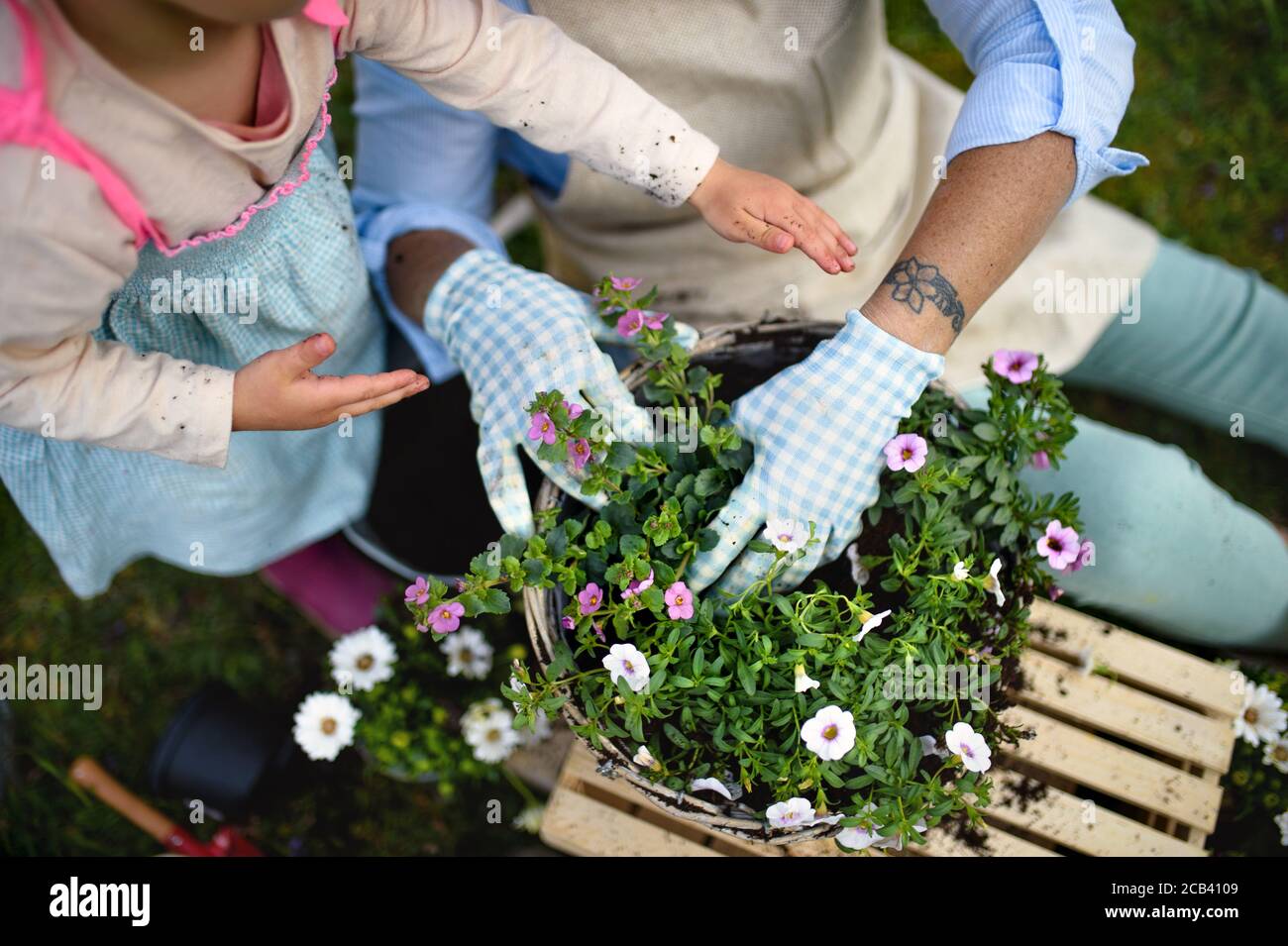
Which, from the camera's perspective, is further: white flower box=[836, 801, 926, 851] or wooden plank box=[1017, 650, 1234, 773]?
wooden plank box=[1017, 650, 1234, 773]

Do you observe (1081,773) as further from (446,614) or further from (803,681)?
(446,614)

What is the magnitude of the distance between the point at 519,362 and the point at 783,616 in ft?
1.55

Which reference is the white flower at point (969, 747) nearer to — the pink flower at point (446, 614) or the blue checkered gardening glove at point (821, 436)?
the blue checkered gardening glove at point (821, 436)

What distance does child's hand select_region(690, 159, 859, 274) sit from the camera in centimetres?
120

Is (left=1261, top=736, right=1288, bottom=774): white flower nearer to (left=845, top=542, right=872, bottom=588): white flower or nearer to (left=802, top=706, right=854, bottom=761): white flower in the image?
(left=845, top=542, right=872, bottom=588): white flower

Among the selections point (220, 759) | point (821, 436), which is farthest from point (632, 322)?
point (220, 759)

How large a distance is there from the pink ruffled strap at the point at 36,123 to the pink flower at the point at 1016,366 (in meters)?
1.03

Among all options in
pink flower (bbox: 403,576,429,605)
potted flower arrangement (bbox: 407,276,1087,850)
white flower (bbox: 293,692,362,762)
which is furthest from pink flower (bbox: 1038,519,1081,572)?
white flower (bbox: 293,692,362,762)

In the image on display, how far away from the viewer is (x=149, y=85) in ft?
3.03

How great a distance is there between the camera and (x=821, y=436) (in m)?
1.14

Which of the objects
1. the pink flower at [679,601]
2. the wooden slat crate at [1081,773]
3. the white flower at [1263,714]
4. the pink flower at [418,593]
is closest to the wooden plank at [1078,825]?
the wooden slat crate at [1081,773]

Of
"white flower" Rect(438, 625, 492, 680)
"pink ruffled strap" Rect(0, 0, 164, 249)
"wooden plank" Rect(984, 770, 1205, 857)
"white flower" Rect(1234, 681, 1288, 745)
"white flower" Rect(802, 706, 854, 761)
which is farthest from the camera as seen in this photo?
"white flower" Rect(438, 625, 492, 680)

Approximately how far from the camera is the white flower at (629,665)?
1050mm

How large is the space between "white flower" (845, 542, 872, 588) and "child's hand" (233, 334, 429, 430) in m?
0.59
